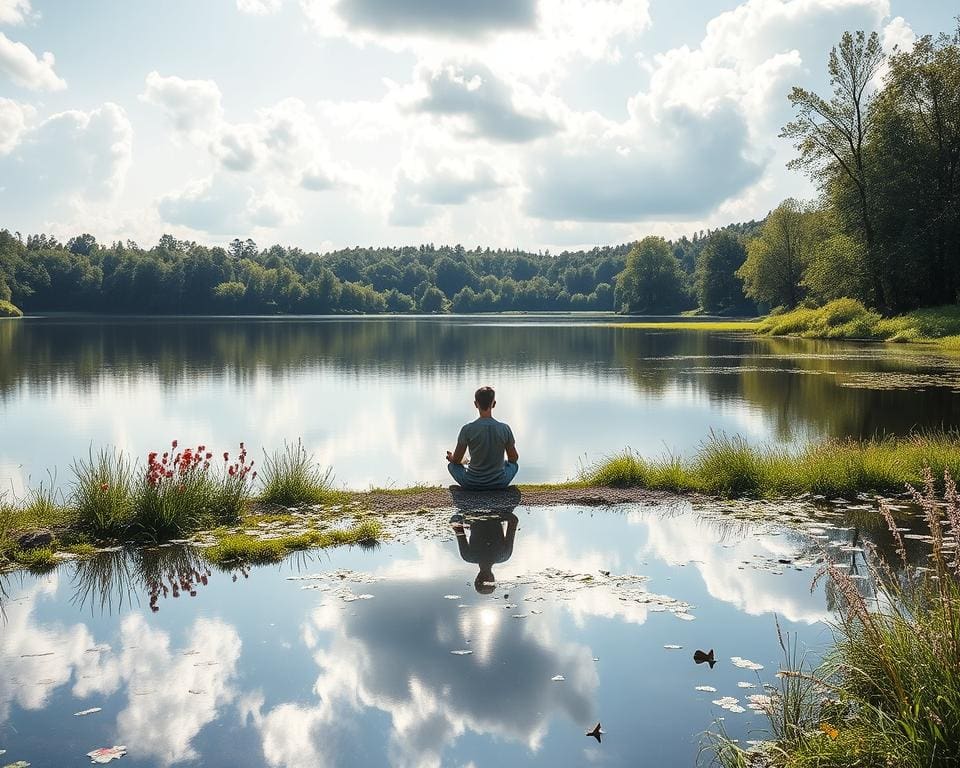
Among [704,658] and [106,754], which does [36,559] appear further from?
[704,658]

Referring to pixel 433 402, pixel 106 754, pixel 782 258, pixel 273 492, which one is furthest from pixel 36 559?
pixel 782 258

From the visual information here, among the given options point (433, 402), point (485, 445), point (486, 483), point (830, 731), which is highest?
point (485, 445)

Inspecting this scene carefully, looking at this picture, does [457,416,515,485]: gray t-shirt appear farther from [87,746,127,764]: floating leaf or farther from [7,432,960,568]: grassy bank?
[87,746,127,764]: floating leaf

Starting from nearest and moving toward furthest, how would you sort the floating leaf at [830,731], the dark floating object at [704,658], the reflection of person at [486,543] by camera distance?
the floating leaf at [830,731] < the dark floating object at [704,658] < the reflection of person at [486,543]

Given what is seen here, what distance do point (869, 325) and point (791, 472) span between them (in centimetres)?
4985

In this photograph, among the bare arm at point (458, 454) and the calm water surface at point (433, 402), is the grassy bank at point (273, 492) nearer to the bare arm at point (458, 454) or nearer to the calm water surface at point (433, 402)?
the bare arm at point (458, 454)

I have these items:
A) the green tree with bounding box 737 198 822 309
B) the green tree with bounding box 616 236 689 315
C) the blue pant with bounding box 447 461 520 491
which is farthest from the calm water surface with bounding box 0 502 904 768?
the green tree with bounding box 616 236 689 315

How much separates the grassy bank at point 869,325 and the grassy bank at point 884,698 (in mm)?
44671

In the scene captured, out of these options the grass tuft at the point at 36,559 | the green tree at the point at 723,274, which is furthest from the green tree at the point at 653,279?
the grass tuft at the point at 36,559

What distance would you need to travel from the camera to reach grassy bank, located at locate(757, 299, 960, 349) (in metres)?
50.4

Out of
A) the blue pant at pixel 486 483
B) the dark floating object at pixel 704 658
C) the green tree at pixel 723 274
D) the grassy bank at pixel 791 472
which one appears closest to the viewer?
the dark floating object at pixel 704 658

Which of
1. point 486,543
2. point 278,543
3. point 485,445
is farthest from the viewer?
point 485,445

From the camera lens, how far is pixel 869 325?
192 ft

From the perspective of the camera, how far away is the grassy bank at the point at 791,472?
13.1 meters
